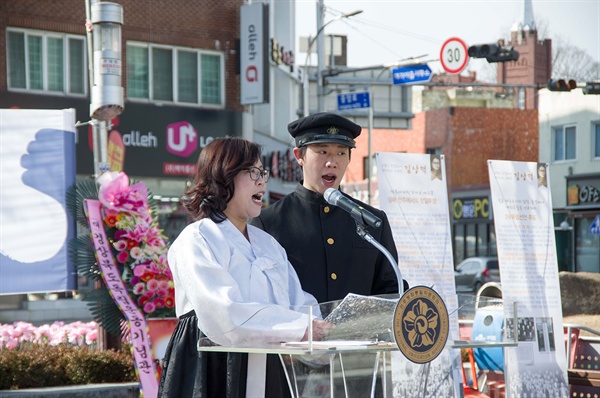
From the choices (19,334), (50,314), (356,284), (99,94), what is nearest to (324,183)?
(356,284)

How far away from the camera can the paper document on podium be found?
3.28 meters

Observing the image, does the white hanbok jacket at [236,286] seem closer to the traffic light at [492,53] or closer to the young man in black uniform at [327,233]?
the young man in black uniform at [327,233]

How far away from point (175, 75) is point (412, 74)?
5.56m

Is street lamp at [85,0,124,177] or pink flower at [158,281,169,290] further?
street lamp at [85,0,124,177]

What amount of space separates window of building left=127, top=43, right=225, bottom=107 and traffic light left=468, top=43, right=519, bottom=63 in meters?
6.10

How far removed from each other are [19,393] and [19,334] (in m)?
1.88

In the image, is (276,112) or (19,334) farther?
(276,112)

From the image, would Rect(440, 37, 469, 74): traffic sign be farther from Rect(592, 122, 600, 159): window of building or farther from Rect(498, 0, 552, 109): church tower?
Rect(498, 0, 552, 109): church tower

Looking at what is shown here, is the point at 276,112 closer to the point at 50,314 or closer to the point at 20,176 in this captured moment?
the point at 50,314

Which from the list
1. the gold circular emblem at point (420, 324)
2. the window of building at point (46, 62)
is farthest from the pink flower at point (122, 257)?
the window of building at point (46, 62)

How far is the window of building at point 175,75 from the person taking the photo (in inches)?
910

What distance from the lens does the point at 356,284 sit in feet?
15.0

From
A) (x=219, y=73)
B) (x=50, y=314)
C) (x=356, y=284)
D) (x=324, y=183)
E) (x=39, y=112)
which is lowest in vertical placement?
(x=50, y=314)

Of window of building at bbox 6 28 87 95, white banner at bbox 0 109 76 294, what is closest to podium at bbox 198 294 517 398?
white banner at bbox 0 109 76 294
